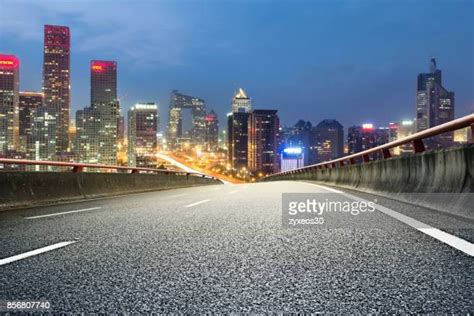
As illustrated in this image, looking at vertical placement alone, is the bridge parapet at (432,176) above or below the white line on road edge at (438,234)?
above

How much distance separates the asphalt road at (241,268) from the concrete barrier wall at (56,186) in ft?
15.6

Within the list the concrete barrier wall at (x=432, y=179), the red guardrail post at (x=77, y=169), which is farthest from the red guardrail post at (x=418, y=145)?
the red guardrail post at (x=77, y=169)

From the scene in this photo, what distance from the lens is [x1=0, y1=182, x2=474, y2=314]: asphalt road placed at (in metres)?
3.49

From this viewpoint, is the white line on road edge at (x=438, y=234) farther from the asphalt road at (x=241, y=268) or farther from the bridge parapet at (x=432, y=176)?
the bridge parapet at (x=432, y=176)

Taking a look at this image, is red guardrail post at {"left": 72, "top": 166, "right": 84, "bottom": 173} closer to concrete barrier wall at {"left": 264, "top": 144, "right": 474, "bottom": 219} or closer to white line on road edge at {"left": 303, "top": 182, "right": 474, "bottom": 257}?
concrete barrier wall at {"left": 264, "top": 144, "right": 474, "bottom": 219}

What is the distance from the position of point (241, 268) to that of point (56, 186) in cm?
1088

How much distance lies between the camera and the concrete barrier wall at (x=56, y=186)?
40.0ft

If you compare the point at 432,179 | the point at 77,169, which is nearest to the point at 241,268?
the point at 432,179

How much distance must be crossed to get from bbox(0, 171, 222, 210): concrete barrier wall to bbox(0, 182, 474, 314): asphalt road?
476 cm

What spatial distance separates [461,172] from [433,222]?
140cm

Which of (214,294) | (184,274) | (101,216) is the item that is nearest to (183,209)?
(101,216)

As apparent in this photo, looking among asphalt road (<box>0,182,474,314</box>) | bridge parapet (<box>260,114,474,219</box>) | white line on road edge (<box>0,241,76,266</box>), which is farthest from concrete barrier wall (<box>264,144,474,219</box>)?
white line on road edge (<box>0,241,76,266</box>)

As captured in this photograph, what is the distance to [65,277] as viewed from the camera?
428 centimetres

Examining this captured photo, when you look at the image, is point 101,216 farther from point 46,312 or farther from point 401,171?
point 401,171
